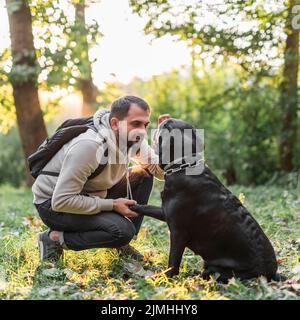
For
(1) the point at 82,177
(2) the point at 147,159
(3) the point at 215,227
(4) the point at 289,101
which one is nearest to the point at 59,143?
(1) the point at 82,177

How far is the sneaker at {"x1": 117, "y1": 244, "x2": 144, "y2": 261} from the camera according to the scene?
426 cm

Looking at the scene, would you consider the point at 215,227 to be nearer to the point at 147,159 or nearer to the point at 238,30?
the point at 147,159

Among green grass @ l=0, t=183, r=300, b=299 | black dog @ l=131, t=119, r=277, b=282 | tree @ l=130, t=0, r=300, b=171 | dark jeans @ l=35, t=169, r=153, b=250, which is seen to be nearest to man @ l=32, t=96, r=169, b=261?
dark jeans @ l=35, t=169, r=153, b=250

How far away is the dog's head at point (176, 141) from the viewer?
3549 millimetres

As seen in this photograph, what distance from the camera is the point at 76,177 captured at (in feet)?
12.4

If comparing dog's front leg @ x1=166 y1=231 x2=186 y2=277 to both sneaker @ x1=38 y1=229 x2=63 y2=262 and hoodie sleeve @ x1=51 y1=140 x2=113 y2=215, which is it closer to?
hoodie sleeve @ x1=51 y1=140 x2=113 y2=215

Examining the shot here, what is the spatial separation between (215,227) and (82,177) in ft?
3.33

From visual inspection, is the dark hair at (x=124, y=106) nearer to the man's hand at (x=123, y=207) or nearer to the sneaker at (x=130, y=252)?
the man's hand at (x=123, y=207)

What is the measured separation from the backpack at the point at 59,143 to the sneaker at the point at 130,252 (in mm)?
708

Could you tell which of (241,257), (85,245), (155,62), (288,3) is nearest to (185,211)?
(241,257)

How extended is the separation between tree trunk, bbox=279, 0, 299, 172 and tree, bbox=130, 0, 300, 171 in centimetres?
1

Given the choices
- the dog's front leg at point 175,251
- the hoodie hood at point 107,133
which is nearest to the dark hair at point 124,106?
the hoodie hood at point 107,133

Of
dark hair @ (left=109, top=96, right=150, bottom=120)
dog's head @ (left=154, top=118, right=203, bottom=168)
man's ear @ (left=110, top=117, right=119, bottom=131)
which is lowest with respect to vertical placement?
dog's head @ (left=154, top=118, right=203, bottom=168)
